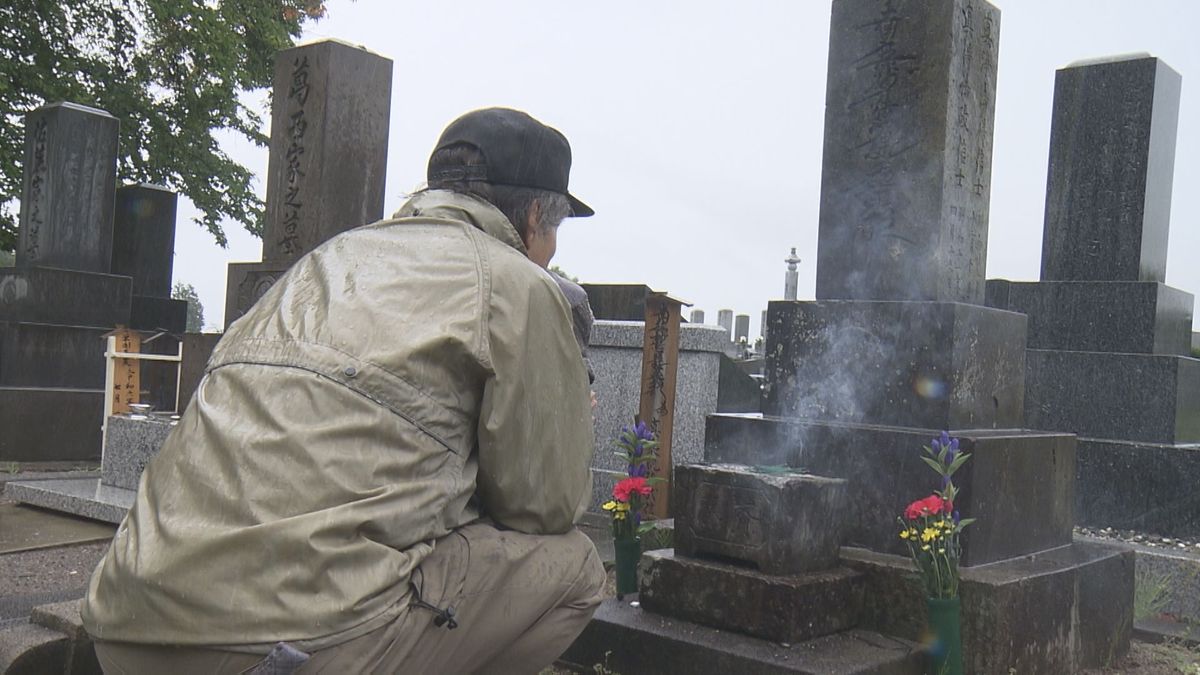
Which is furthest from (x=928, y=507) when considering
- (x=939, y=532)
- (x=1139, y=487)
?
(x=1139, y=487)

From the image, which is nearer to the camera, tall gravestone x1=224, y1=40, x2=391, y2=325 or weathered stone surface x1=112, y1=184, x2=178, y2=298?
tall gravestone x1=224, y1=40, x2=391, y2=325

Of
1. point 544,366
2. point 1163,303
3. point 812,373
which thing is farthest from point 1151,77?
point 544,366

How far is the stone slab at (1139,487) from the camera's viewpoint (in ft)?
A: 18.9

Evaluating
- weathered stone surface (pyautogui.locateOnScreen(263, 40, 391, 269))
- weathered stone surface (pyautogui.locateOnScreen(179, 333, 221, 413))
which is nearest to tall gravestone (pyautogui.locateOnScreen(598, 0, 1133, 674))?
weathered stone surface (pyautogui.locateOnScreen(263, 40, 391, 269))

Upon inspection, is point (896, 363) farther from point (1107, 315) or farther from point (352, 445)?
point (1107, 315)

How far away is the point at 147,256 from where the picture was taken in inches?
462

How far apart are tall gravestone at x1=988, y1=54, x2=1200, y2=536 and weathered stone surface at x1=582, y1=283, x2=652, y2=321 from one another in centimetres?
280

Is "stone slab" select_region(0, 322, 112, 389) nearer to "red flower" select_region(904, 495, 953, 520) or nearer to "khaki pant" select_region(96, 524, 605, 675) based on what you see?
"khaki pant" select_region(96, 524, 605, 675)

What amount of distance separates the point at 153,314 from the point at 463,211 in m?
10.5

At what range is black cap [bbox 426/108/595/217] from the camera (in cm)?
225

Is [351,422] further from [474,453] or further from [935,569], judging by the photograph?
[935,569]

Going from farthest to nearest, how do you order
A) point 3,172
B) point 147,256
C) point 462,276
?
1. point 3,172
2. point 147,256
3. point 462,276

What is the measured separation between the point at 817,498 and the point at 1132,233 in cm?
461

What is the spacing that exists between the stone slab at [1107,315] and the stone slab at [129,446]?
237 inches
